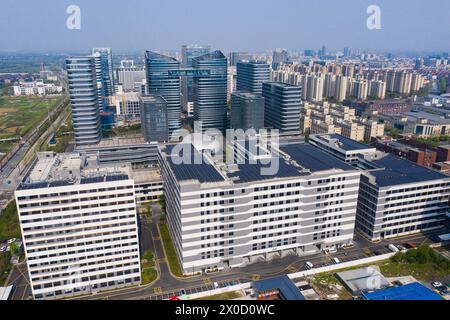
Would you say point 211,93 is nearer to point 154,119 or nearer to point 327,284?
point 154,119

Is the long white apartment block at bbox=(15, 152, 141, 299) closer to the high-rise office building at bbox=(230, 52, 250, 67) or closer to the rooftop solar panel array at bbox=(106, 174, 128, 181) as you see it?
the rooftop solar panel array at bbox=(106, 174, 128, 181)

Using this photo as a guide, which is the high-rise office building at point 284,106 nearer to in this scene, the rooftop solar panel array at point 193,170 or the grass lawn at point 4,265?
the rooftop solar panel array at point 193,170

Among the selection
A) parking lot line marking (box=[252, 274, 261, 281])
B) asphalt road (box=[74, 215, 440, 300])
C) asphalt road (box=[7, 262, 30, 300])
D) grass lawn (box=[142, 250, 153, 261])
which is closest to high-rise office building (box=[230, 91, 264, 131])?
asphalt road (box=[74, 215, 440, 300])

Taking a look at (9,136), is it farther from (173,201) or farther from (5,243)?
(173,201)

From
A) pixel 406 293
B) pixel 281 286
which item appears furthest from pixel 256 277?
pixel 406 293

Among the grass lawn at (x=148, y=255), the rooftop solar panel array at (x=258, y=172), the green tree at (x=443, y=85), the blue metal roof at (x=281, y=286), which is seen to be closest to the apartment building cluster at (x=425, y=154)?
the rooftop solar panel array at (x=258, y=172)
